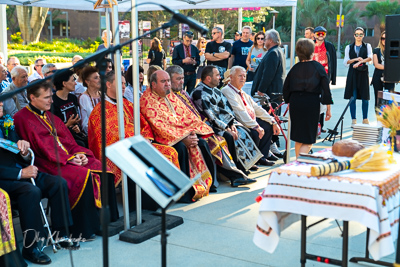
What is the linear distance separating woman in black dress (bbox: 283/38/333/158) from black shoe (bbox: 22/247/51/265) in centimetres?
331

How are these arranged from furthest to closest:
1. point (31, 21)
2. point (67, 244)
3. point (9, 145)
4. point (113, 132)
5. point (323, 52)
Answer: point (31, 21) < point (323, 52) < point (113, 132) < point (67, 244) < point (9, 145)

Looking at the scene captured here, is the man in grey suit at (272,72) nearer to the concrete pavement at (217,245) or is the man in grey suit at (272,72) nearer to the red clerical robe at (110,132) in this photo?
the red clerical robe at (110,132)

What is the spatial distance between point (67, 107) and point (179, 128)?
4.18 ft

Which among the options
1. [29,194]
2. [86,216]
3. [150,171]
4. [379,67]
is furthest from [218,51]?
[150,171]

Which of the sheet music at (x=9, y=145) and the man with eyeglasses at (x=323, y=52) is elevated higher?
the man with eyeglasses at (x=323, y=52)

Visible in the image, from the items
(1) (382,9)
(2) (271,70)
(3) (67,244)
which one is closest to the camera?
(3) (67,244)

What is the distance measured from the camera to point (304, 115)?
6.12m

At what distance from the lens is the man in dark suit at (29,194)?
409cm

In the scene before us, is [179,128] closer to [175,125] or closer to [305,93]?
[175,125]

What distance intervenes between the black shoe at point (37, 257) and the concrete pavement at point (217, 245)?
76 millimetres

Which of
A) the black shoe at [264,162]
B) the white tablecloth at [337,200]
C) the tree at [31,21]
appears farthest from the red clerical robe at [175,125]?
the tree at [31,21]

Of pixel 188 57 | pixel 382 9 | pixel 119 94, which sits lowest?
pixel 188 57

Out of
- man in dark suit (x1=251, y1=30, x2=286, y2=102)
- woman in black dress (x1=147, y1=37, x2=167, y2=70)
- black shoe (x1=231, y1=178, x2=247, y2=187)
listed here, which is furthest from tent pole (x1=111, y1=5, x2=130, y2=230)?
woman in black dress (x1=147, y1=37, x2=167, y2=70)

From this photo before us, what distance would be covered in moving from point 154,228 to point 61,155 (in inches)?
41.7
